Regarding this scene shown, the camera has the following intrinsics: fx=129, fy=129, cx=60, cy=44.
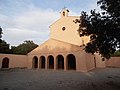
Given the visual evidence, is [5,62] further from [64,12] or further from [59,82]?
[59,82]

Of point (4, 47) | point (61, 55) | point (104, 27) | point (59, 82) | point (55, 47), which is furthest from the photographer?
point (4, 47)

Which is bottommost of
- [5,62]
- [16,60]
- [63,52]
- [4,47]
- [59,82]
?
[59,82]

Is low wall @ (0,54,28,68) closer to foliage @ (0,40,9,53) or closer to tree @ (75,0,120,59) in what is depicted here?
foliage @ (0,40,9,53)

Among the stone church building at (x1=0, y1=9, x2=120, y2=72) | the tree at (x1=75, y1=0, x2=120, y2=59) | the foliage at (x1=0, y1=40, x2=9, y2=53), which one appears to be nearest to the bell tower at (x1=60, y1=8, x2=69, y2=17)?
the stone church building at (x1=0, y1=9, x2=120, y2=72)

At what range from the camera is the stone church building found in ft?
67.8

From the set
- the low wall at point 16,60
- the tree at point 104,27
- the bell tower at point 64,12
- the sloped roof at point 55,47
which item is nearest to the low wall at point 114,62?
the sloped roof at point 55,47

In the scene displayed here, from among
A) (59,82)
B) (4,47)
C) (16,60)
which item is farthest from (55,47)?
(4,47)

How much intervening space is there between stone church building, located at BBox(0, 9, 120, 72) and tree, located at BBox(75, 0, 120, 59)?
10269 mm

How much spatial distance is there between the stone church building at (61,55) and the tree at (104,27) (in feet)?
33.7

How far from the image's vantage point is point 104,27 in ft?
28.5

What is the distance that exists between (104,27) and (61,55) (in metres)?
15.4

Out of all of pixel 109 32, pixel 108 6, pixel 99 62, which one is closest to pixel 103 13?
pixel 108 6

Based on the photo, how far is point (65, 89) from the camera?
8.48 m

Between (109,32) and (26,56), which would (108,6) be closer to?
(109,32)
